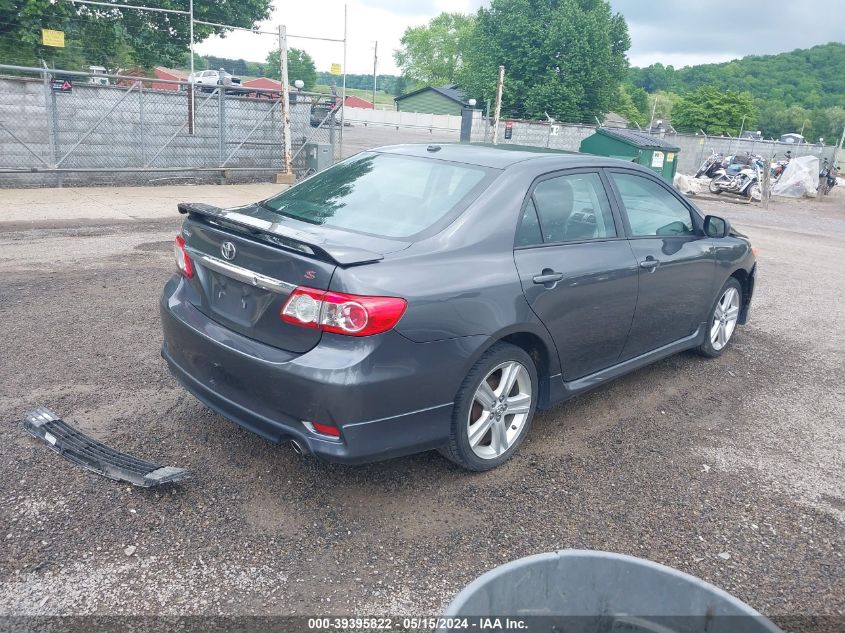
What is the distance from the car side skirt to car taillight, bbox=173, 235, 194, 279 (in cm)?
204

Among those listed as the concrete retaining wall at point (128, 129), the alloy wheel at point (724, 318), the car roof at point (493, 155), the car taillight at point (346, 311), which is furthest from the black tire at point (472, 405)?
the concrete retaining wall at point (128, 129)

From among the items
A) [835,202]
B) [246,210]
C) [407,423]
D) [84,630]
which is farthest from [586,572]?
[835,202]

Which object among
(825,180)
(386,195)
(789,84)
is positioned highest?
(789,84)

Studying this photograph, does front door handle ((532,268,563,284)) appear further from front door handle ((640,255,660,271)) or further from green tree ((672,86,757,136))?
green tree ((672,86,757,136))

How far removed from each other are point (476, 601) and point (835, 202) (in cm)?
2905

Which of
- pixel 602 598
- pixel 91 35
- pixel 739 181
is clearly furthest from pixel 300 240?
pixel 739 181

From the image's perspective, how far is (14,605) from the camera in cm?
260

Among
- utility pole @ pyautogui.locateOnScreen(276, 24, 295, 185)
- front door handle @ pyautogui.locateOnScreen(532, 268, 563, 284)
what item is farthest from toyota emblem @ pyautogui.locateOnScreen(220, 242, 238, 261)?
utility pole @ pyautogui.locateOnScreen(276, 24, 295, 185)

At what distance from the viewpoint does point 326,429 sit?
312 cm

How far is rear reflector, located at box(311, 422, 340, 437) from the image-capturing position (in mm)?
3096

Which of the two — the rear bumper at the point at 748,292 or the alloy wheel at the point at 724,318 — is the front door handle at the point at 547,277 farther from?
the rear bumper at the point at 748,292

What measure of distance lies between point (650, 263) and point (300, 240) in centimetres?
245

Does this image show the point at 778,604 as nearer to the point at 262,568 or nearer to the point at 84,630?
the point at 262,568

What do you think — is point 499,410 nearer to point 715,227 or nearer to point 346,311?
point 346,311
